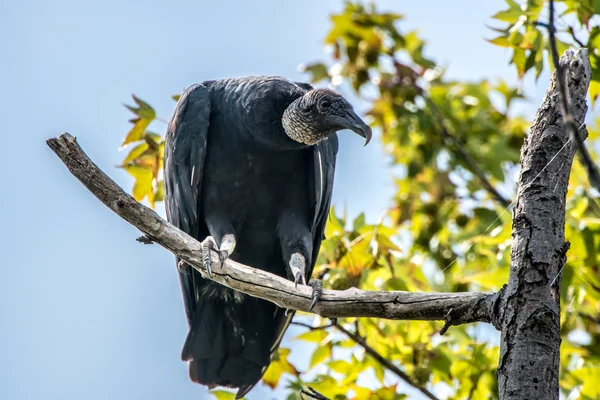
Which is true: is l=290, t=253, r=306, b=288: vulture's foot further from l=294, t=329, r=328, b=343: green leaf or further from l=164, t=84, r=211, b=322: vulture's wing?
l=164, t=84, r=211, b=322: vulture's wing

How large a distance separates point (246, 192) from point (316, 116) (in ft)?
2.10

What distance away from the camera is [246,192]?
14.4ft

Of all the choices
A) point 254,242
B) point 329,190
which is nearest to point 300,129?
point 329,190

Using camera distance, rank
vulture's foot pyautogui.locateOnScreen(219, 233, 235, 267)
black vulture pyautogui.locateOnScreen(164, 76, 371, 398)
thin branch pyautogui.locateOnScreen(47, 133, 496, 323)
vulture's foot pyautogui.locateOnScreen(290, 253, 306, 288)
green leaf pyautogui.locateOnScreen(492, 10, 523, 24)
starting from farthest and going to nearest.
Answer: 1. black vulture pyautogui.locateOnScreen(164, 76, 371, 398)
2. vulture's foot pyautogui.locateOnScreen(219, 233, 235, 267)
3. vulture's foot pyautogui.locateOnScreen(290, 253, 306, 288)
4. green leaf pyautogui.locateOnScreen(492, 10, 523, 24)
5. thin branch pyautogui.locateOnScreen(47, 133, 496, 323)

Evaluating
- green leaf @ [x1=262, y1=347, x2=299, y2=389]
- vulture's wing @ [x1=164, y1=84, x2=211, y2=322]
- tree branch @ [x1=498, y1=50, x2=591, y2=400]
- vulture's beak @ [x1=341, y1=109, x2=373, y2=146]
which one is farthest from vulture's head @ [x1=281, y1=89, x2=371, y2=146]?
tree branch @ [x1=498, y1=50, x2=591, y2=400]

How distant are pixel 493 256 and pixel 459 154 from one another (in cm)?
148

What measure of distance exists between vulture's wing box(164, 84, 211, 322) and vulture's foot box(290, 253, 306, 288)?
0.64 metres

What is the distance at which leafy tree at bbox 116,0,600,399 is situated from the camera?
373cm

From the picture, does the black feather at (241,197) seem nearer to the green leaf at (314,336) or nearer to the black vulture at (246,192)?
the black vulture at (246,192)

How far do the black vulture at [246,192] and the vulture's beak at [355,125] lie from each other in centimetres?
1

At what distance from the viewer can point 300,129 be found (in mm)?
4172

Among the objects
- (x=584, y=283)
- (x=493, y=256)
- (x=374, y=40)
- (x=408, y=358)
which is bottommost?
(x=408, y=358)

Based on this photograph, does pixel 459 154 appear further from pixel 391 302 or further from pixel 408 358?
pixel 391 302

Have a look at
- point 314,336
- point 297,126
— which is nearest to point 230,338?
point 314,336
